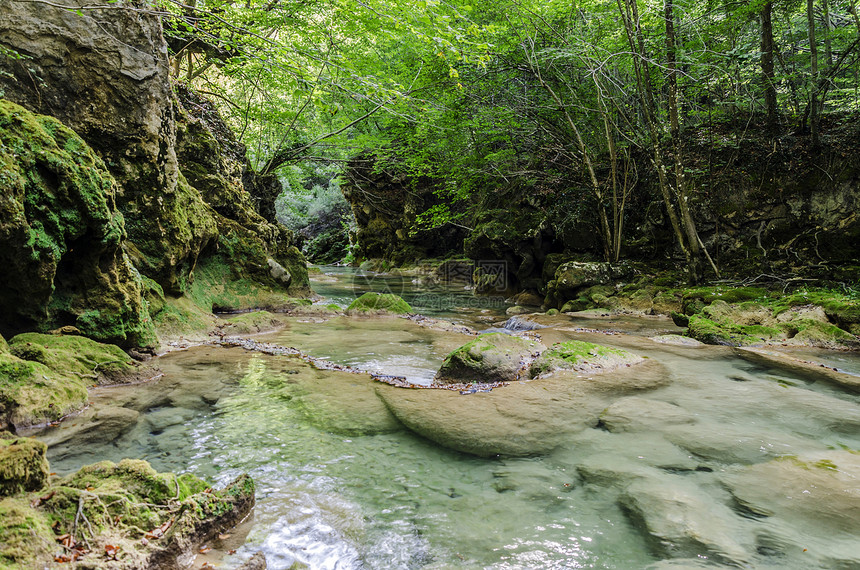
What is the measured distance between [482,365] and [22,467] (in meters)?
5.05

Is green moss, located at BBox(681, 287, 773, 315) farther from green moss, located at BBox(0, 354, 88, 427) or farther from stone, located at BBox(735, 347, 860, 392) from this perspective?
green moss, located at BBox(0, 354, 88, 427)

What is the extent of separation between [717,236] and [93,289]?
1529 cm

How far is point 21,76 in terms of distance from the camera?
5.88m

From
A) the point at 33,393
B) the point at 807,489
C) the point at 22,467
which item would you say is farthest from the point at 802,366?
the point at 33,393


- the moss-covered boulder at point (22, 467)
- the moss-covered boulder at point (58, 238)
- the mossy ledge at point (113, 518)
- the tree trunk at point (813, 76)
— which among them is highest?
the tree trunk at point (813, 76)

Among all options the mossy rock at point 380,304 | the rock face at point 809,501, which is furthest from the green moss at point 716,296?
the mossy rock at point 380,304

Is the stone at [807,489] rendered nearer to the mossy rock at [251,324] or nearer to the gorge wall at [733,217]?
the mossy rock at [251,324]

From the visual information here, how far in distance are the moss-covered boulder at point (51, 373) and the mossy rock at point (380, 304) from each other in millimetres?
8085

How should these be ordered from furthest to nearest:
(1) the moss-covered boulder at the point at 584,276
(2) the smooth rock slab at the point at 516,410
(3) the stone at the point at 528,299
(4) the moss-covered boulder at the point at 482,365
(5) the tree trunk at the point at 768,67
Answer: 1. (3) the stone at the point at 528,299
2. (1) the moss-covered boulder at the point at 584,276
3. (5) the tree trunk at the point at 768,67
4. (4) the moss-covered boulder at the point at 482,365
5. (2) the smooth rock slab at the point at 516,410

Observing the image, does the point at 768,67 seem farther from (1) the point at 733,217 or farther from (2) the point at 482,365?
(2) the point at 482,365

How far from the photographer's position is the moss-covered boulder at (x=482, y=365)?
20.6 feet

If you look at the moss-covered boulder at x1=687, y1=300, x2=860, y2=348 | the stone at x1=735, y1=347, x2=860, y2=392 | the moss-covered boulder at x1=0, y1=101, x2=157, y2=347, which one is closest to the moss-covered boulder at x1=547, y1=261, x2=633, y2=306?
the moss-covered boulder at x1=687, y1=300, x2=860, y2=348

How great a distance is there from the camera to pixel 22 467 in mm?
2133

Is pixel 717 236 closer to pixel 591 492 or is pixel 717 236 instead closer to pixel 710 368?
pixel 710 368
